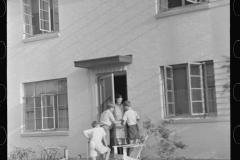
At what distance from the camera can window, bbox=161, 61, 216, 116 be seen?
11117 millimetres

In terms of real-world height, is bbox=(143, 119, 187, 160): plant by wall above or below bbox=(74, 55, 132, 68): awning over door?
below

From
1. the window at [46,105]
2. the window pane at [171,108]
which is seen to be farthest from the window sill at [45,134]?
the window pane at [171,108]

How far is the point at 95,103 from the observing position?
44.3 ft

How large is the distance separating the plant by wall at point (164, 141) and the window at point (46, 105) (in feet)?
13.3

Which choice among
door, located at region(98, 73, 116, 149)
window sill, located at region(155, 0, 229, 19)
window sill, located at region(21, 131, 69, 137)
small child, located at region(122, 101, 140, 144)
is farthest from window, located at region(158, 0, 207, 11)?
window sill, located at region(21, 131, 69, 137)

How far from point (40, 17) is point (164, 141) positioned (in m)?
7.40

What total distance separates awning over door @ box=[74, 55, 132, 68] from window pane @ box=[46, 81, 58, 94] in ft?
6.71

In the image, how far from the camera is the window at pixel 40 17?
15195mm

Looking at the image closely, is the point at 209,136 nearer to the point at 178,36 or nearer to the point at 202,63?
the point at 202,63

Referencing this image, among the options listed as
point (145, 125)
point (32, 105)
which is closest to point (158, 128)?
point (145, 125)

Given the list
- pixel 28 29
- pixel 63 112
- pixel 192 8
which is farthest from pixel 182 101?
pixel 28 29

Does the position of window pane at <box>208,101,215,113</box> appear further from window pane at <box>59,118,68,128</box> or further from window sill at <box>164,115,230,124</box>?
window pane at <box>59,118,68,128</box>

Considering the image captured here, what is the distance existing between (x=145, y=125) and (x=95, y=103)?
94.8 inches
